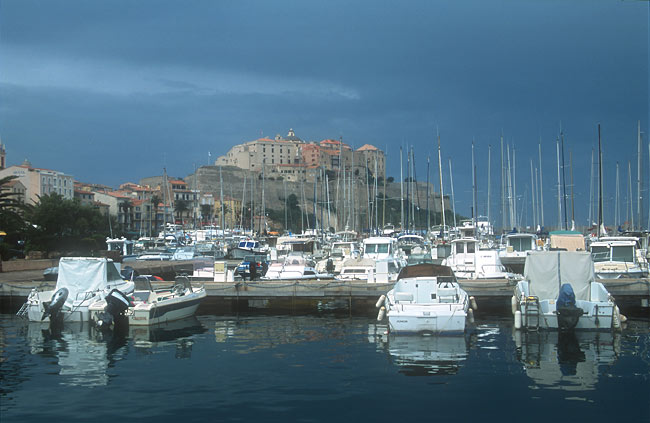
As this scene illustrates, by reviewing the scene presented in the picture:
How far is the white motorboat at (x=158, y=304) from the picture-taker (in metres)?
19.9

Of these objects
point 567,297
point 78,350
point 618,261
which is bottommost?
point 78,350

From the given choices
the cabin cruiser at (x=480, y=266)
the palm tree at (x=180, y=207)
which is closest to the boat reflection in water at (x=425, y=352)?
the cabin cruiser at (x=480, y=266)

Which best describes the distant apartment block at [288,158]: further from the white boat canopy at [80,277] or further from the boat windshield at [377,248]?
the white boat canopy at [80,277]

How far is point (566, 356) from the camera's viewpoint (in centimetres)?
1562

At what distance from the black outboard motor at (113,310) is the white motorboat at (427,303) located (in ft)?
25.9

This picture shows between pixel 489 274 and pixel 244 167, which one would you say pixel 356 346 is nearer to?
pixel 489 274

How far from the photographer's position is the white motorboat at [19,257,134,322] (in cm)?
2028

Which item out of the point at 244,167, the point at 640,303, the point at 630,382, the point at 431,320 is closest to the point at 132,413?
the point at 431,320

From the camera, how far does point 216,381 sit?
13352 millimetres

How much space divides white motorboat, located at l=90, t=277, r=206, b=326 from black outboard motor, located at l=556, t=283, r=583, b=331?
1200 cm

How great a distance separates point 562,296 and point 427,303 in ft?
12.2

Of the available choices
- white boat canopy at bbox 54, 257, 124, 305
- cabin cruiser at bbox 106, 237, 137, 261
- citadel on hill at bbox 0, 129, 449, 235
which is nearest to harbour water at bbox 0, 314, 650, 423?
white boat canopy at bbox 54, 257, 124, 305

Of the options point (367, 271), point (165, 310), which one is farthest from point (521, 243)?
point (165, 310)

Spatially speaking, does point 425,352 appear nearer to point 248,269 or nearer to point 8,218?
point 248,269
